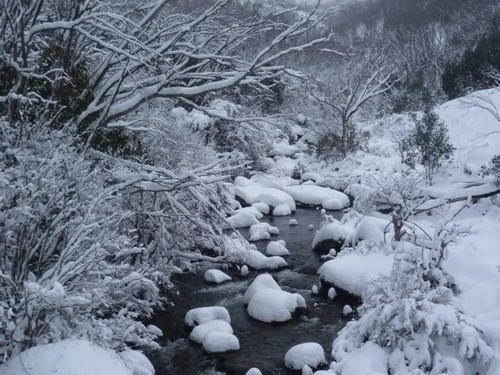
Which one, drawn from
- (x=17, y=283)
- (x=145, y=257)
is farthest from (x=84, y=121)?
(x=17, y=283)

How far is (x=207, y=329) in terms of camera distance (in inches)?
352

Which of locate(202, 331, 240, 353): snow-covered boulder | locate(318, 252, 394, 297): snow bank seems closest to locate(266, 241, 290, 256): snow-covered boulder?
locate(318, 252, 394, 297): snow bank

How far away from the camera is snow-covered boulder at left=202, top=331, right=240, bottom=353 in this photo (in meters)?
8.48

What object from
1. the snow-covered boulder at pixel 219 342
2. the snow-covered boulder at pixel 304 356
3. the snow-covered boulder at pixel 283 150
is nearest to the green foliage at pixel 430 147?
the snow-covered boulder at pixel 283 150

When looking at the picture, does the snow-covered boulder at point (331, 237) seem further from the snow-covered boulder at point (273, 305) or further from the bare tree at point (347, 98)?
the bare tree at point (347, 98)

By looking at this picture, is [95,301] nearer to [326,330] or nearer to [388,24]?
[326,330]

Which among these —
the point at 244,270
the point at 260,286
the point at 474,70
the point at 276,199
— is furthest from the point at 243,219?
the point at 474,70

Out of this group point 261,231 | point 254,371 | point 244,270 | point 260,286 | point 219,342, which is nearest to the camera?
point 254,371

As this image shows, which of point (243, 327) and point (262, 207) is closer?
point (243, 327)

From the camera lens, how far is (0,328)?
3.99 meters

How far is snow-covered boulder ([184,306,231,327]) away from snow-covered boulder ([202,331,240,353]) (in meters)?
0.85

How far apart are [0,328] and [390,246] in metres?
8.76

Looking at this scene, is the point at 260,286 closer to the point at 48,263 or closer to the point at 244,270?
the point at 244,270

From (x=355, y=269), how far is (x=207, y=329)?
3.72m
